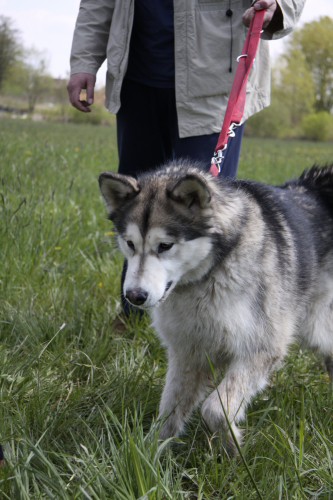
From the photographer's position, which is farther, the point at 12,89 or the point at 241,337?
the point at 12,89

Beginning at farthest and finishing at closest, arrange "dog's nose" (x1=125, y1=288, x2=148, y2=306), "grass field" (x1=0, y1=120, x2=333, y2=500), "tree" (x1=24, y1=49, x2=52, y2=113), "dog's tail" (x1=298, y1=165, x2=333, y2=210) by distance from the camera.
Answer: "tree" (x1=24, y1=49, x2=52, y2=113) < "dog's tail" (x1=298, y1=165, x2=333, y2=210) < "dog's nose" (x1=125, y1=288, x2=148, y2=306) < "grass field" (x1=0, y1=120, x2=333, y2=500)

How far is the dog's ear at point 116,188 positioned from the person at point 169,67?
760 millimetres

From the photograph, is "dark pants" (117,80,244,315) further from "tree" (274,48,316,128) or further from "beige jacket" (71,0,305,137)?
"tree" (274,48,316,128)

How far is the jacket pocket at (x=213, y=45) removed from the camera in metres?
3.30

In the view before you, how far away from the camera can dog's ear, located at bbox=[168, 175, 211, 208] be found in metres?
2.52

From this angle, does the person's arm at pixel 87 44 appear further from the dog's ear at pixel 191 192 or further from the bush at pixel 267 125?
the bush at pixel 267 125

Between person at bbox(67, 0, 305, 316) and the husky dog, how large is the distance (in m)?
0.54

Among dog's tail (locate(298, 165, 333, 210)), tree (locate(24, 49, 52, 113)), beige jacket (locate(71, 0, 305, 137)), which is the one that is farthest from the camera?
tree (locate(24, 49, 52, 113))

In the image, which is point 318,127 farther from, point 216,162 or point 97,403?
point 97,403

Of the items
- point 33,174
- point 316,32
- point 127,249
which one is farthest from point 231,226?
point 316,32

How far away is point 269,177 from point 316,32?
59405 mm

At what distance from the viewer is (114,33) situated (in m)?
3.52

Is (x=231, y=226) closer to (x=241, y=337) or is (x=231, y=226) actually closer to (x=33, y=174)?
(x=241, y=337)

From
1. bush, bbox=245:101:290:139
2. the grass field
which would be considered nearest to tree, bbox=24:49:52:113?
bush, bbox=245:101:290:139
